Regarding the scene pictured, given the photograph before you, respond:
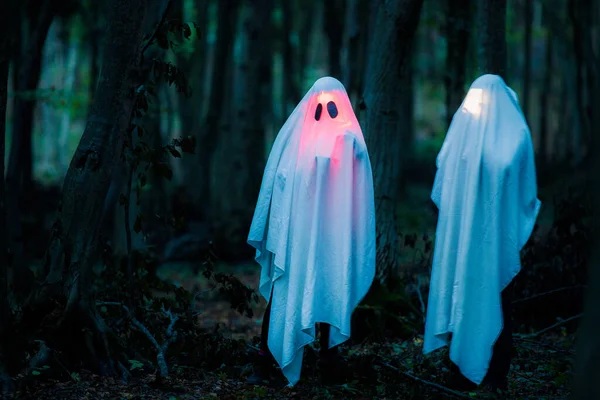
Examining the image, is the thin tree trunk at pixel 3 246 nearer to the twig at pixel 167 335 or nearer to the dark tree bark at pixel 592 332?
the twig at pixel 167 335

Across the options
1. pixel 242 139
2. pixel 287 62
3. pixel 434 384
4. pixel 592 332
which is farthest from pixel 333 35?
pixel 592 332

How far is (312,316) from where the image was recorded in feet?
20.4

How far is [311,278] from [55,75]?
148 feet

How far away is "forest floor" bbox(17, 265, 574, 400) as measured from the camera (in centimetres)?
577

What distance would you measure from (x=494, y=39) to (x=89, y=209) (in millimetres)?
5147

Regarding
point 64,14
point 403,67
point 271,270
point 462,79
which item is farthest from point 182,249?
point 271,270

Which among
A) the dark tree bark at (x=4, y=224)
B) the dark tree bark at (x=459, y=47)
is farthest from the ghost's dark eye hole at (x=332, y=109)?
the dark tree bark at (x=459, y=47)

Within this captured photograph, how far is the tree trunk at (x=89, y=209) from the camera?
6.01 m

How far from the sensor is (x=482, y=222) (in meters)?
6.05

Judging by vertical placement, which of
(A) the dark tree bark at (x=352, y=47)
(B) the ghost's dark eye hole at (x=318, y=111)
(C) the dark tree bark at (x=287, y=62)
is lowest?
(B) the ghost's dark eye hole at (x=318, y=111)

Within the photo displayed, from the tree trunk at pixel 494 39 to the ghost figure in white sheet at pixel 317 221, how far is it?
3.28 m

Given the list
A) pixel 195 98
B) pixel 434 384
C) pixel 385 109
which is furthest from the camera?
pixel 195 98

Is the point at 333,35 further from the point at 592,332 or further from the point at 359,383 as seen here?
the point at 592,332

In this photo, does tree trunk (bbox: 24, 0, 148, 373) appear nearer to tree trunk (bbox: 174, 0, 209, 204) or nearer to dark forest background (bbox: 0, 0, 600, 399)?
dark forest background (bbox: 0, 0, 600, 399)
